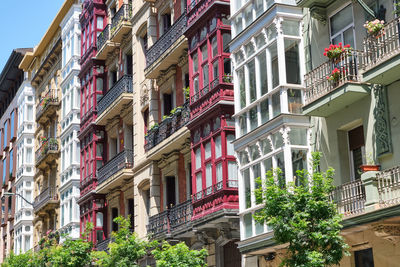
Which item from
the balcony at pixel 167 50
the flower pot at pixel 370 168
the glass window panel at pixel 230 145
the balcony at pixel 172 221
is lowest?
the flower pot at pixel 370 168

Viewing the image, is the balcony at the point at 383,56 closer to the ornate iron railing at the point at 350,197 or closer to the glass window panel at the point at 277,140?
the ornate iron railing at the point at 350,197

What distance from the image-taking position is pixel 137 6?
132 feet

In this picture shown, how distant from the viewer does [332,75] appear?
2172 centimetres

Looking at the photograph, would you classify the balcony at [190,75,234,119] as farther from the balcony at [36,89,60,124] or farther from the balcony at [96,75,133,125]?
the balcony at [36,89,60,124]

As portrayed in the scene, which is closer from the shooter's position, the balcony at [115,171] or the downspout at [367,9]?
the downspout at [367,9]

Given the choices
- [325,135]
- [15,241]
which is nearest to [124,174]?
[325,135]

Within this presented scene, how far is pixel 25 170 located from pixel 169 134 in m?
33.8

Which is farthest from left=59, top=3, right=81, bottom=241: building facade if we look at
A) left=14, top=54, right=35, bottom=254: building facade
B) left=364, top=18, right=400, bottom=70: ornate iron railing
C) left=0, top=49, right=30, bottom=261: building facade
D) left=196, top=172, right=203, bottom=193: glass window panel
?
left=364, top=18, right=400, bottom=70: ornate iron railing

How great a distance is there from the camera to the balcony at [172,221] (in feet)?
101

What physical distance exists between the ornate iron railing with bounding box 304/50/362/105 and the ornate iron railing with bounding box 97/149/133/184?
16998mm

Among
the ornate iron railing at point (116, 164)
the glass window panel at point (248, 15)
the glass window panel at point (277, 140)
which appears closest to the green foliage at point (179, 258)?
the glass window panel at point (277, 140)

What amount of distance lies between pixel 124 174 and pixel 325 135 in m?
17.3

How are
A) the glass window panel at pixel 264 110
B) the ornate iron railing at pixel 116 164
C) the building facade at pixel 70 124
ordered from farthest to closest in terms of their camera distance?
the building facade at pixel 70 124 < the ornate iron railing at pixel 116 164 < the glass window panel at pixel 264 110

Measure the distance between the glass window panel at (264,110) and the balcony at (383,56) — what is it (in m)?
4.98
